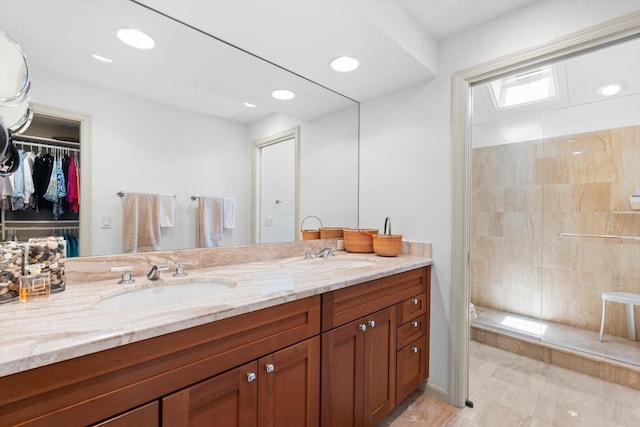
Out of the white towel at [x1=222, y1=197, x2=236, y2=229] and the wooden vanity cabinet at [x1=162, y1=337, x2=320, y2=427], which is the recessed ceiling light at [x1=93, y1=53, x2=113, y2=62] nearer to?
the white towel at [x1=222, y1=197, x2=236, y2=229]

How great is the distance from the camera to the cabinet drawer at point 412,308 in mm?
1635

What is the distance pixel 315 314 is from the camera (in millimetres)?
1177

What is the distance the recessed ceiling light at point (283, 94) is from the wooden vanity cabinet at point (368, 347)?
1.30 meters

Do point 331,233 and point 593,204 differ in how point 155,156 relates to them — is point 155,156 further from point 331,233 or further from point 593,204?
point 593,204

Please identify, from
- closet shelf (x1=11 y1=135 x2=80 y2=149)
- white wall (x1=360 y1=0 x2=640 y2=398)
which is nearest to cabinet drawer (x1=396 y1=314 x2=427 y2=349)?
white wall (x1=360 y1=0 x2=640 y2=398)

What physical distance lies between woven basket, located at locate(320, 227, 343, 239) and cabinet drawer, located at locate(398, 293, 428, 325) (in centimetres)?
74

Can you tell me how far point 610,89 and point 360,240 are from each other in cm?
246

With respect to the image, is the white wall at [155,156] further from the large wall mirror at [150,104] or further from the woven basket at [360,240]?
the woven basket at [360,240]

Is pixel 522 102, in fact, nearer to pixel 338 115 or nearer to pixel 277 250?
pixel 338 115

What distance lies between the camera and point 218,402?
2.89 feet

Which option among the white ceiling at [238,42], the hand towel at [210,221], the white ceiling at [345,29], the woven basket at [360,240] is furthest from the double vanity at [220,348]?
the white ceiling at [345,29]

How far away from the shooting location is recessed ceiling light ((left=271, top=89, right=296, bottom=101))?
1.88m

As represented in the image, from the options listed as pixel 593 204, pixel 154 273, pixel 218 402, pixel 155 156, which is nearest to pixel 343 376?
pixel 218 402

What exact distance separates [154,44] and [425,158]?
1639 millimetres
